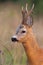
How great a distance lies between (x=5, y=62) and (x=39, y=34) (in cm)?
294

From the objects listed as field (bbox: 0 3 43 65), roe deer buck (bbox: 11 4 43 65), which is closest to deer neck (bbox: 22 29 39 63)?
roe deer buck (bbox: 11 4 43 65)

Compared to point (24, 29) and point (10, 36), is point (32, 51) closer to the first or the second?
point (24, 29)

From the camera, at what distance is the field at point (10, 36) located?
8.45m

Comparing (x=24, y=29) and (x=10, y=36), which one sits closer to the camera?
(x=24, y=29)

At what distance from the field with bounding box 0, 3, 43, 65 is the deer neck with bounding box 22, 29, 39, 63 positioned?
0.52m

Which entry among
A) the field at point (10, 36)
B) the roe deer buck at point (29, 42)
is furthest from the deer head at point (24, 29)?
the field at point (10, 36)

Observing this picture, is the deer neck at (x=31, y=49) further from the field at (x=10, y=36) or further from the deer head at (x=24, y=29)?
the field at (x=10, y=36)

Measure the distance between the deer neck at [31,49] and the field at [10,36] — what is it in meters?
0.52

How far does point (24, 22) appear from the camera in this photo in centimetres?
770

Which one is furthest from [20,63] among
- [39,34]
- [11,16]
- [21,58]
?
[11,16]

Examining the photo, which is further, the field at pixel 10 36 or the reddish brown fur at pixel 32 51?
the field at pixel 10 36

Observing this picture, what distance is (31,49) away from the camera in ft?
25.5

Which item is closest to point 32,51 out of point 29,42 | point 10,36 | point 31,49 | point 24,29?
point 31,49

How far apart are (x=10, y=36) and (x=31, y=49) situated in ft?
6.87
